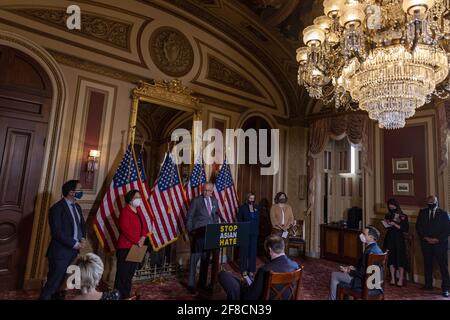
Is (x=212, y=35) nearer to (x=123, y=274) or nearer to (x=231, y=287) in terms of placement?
(x=123, y=274)

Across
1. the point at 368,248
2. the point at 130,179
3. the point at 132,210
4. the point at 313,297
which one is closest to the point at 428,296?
the point at 313,297

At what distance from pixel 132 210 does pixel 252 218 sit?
7.74ft

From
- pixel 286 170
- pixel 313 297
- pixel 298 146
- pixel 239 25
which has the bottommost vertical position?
pixel 313 297

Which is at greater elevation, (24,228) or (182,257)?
(24,228)

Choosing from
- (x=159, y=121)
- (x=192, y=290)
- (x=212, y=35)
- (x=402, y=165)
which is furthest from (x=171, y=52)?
(x=402, y=165)

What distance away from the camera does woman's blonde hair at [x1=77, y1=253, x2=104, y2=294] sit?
1.74 metres

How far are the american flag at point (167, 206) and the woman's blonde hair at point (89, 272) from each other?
2.61 meters

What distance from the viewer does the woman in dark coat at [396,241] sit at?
4.89m

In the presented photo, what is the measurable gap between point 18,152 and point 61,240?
173cm

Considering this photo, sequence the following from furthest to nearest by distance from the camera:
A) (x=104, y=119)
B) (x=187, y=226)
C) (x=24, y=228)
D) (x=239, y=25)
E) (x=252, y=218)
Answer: (x=239, y=25) → (x=252, y=218) → (x=104, y=119) → (x=187, y=226) → (x=24, y=228)

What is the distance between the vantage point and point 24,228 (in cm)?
390

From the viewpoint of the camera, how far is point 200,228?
13.9 ft

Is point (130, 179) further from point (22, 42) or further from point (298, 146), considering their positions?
point (298, 146)

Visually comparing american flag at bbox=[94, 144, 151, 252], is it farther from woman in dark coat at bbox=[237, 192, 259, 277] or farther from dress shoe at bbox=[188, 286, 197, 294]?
woman in dark coat at bbox=[237, 192, 259, 277]
